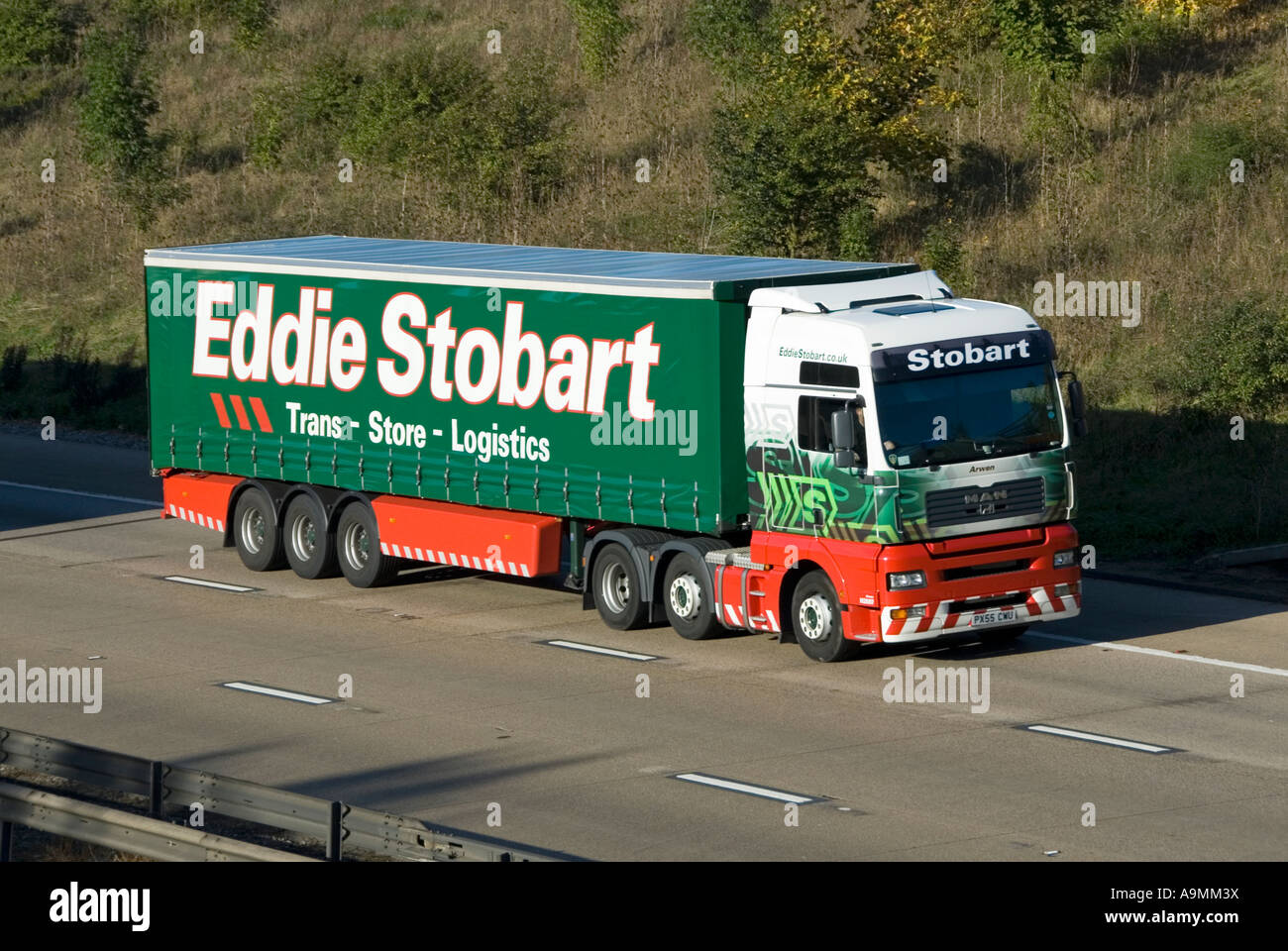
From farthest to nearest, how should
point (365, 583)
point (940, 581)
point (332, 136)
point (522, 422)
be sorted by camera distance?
1. point (332, 136)
2. point (365, 583)
3. point (522, 422)
4. point (940, 581)

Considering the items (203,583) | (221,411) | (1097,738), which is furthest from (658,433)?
(221,411)

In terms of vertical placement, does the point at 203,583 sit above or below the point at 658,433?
below

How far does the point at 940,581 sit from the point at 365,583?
23.7 feet

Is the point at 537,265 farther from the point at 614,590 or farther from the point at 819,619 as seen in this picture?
the point at 819,619

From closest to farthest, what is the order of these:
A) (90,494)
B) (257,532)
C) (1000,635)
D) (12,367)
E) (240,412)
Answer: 1. (1000,635)
2. (240,412)
3. (257,532)
4. (90,494)
5. (12,367)

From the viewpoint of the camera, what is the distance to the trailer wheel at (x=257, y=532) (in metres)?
22.9

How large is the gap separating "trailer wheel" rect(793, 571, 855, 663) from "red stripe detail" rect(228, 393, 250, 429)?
7712 millimetres

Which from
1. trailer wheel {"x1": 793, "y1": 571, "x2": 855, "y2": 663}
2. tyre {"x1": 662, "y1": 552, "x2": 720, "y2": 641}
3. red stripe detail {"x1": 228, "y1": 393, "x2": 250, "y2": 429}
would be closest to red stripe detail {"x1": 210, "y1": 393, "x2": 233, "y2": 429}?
red stripe detail {"x1": 228, "y1": 393, "x2": 250, "y2": 429}

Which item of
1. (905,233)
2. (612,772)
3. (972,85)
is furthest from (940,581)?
(972,85)

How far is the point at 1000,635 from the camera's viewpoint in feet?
62.6

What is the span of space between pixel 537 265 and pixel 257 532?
5.09 m

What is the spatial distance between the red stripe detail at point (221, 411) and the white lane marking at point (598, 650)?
590cm

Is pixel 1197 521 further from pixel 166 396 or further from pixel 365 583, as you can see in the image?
pixel 166 396

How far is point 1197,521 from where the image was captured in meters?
24.1
